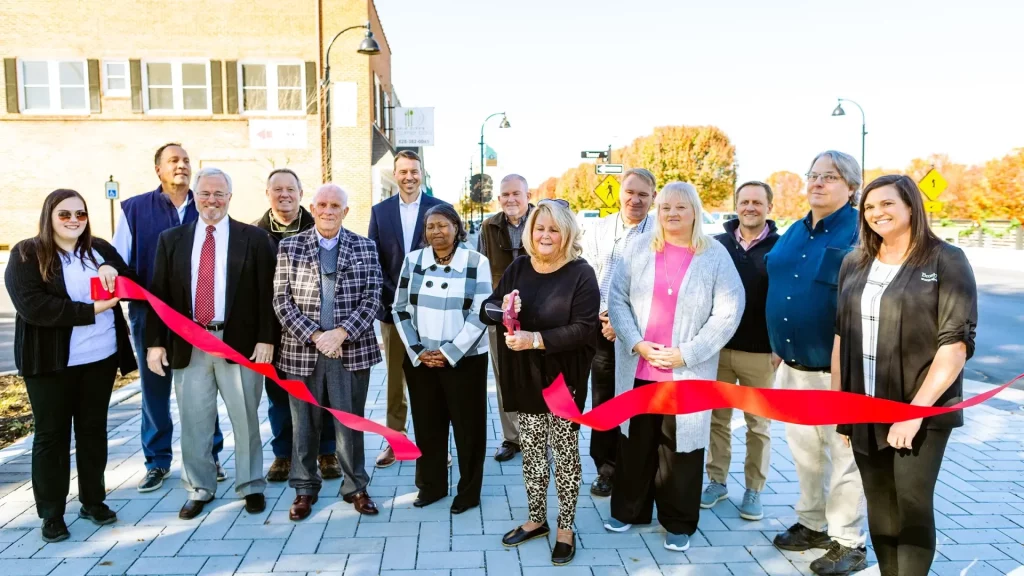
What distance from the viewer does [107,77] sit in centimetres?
→ 2450

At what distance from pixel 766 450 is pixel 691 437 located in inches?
36.4

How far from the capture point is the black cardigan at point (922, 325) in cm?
282

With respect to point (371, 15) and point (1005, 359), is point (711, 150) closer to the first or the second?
point (371, 15)

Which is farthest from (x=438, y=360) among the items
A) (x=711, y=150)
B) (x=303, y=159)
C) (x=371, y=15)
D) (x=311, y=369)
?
(x=711, y=150)

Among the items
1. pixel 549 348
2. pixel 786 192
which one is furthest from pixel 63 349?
pixel 786 192

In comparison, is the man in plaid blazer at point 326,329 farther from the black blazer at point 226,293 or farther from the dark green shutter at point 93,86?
the dark green shutter at point 93,86

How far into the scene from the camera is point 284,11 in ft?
80.6

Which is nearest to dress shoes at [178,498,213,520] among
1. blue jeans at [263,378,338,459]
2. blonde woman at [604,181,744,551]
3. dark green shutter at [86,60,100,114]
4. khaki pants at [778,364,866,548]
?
blue jeans at [263,378,338,459]

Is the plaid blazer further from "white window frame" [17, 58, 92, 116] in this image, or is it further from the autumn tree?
the autumn tree

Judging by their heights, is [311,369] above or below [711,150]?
below

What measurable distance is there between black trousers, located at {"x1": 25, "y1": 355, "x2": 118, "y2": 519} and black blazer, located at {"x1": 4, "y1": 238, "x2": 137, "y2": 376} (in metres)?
0.10

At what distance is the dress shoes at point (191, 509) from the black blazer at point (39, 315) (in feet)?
3.74

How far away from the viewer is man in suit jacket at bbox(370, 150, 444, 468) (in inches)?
208

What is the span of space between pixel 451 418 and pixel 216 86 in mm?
23799
